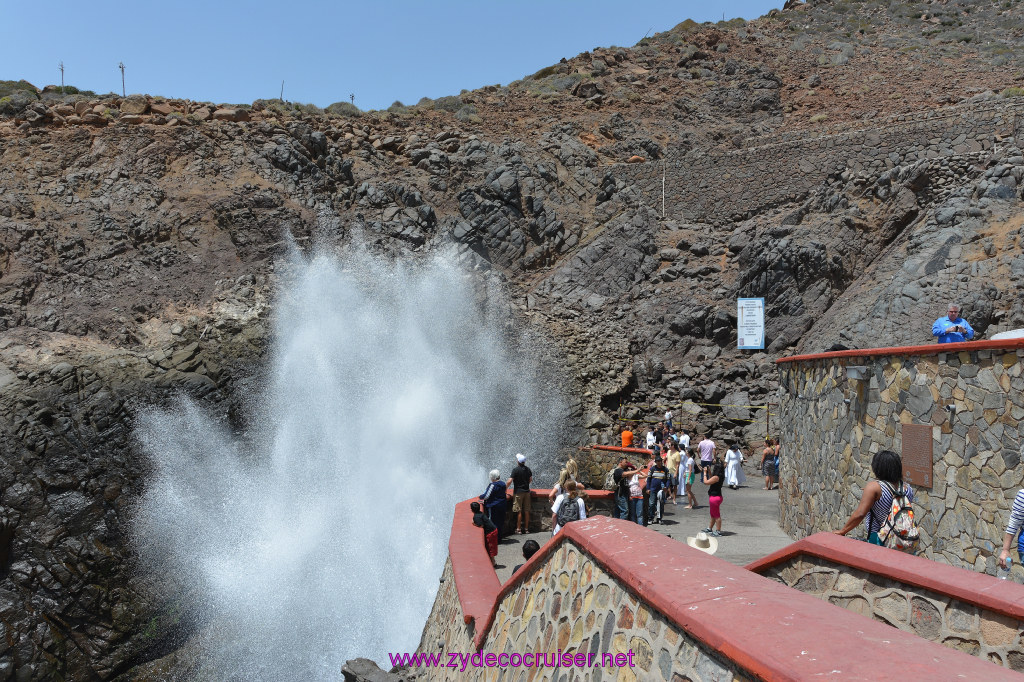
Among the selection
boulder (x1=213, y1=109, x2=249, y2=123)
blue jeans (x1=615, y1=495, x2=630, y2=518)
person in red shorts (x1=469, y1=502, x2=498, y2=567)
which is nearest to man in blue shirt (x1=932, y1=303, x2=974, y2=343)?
blue jeans (x1=615, y1=495, x2=630, y2=518)

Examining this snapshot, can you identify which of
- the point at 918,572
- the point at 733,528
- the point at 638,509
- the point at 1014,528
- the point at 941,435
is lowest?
the point at 733,528

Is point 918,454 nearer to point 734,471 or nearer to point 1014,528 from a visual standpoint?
point 1014,528

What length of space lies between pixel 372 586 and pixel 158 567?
5.35m

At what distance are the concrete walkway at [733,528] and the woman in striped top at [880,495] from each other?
4.29 m

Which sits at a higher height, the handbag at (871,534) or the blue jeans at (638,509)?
the handbag at (871,534)

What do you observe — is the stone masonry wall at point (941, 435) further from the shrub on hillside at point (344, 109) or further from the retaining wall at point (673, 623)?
the shrub on hillside at point (344, 109)

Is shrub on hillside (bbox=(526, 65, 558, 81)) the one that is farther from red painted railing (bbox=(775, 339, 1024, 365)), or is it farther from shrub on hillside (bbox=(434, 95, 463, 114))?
red painted railing (bbox=(775, 339, 1024, 365))

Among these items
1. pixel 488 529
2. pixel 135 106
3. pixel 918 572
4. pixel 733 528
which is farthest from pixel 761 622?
pixel 135 106

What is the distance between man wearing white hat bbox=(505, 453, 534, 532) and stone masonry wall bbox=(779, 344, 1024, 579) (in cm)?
420

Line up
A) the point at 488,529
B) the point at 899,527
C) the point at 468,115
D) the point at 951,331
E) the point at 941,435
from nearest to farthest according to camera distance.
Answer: the point at 899,527 < the point at 941,435 < the point at 951,331 < the point at 488,529 < the point at 468,115

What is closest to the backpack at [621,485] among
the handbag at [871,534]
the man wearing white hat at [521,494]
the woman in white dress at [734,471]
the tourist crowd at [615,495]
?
the tourist crowd at [615,495]

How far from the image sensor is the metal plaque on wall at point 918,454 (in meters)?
6.91

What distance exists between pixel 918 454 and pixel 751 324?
17.2m

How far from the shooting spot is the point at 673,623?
2.56 m
